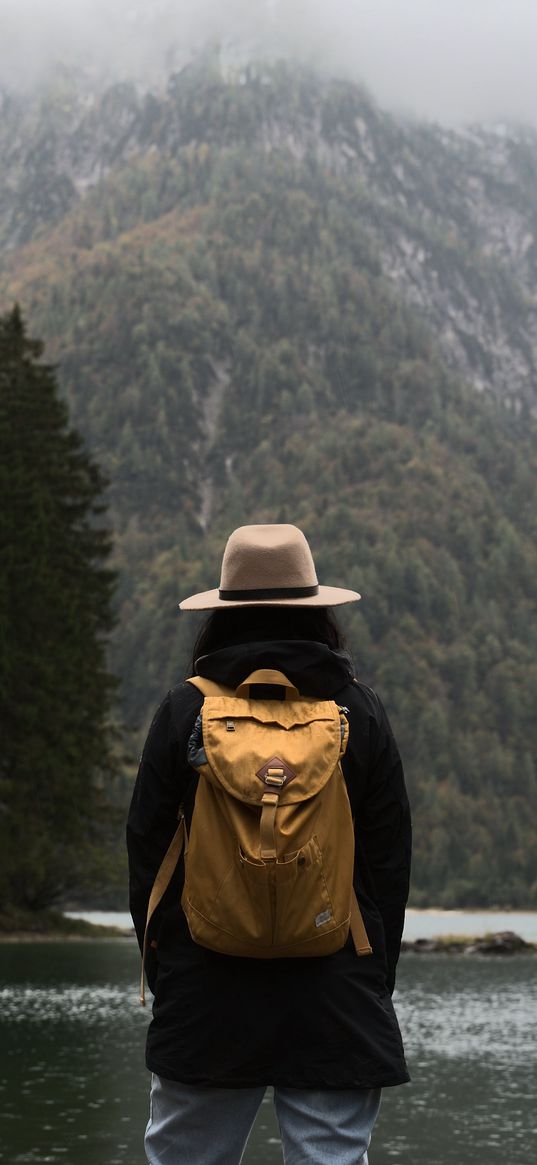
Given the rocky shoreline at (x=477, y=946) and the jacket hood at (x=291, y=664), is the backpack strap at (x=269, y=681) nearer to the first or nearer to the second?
the jacket hood at (x=291, y=664)

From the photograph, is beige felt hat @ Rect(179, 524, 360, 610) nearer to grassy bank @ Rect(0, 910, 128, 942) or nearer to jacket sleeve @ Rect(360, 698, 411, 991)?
jacket sleeve @ Rect(360, 698, 411, 991)

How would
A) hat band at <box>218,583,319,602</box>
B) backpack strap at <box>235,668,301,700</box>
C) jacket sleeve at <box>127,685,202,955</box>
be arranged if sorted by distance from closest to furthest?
backpack strap at <box>235,668,301,700</box> → jacket sleeve at <box>127,685,202,955</box> → hat band at <box>218,583,319,602</box>

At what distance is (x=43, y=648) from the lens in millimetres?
37250

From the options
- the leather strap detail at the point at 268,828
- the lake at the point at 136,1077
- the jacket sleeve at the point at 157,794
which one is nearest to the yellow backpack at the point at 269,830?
the leather strap detail at the point at 268,828

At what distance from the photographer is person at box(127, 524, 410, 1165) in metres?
3.81

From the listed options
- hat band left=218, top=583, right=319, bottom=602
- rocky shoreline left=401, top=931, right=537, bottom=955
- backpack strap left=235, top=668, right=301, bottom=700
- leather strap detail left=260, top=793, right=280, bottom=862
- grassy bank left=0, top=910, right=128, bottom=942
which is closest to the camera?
leather strap detail left=260, top=793, right=280, bottom=862

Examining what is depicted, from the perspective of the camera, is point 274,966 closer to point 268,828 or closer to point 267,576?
point 268,828

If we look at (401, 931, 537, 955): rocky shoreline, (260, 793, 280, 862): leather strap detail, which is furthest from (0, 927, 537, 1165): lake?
(401, 931, 537, 955): rocky shoreline

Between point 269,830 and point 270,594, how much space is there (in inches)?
27.7

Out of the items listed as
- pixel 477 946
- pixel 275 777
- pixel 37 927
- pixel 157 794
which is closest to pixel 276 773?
pixel 275 777

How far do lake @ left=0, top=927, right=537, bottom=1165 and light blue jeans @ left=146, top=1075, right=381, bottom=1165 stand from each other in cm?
612

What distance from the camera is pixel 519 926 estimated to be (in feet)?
319

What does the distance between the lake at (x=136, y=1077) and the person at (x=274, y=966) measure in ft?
20.1

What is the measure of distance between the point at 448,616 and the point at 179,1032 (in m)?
173
